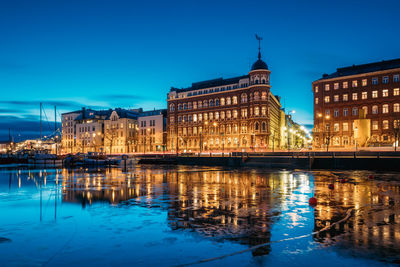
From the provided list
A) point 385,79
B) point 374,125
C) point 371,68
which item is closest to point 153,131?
point 374,125

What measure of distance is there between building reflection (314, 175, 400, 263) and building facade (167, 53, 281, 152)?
5978 cm

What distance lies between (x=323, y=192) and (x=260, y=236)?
12.0m

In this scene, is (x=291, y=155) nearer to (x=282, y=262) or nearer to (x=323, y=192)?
(x=323, y=192)

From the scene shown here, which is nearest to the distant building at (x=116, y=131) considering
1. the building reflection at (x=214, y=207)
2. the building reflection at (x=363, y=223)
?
the building reflection at (x=214, y=207)

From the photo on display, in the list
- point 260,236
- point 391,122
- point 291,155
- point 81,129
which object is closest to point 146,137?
point 81,129

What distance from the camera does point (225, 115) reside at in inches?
3669

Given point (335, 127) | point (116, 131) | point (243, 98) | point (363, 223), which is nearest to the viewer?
point (363, 223)

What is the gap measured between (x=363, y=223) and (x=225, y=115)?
269 ft

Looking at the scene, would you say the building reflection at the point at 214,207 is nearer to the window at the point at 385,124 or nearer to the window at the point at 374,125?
the window at the point at 385,124

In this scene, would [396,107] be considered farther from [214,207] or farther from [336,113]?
[214,207]

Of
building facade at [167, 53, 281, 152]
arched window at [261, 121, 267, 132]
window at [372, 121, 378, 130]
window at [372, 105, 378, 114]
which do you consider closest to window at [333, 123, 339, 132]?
window at [372, 121, 378, 130]

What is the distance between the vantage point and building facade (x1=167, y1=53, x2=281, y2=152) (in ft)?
280

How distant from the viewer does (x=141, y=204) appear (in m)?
16.1

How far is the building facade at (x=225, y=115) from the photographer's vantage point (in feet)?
280
